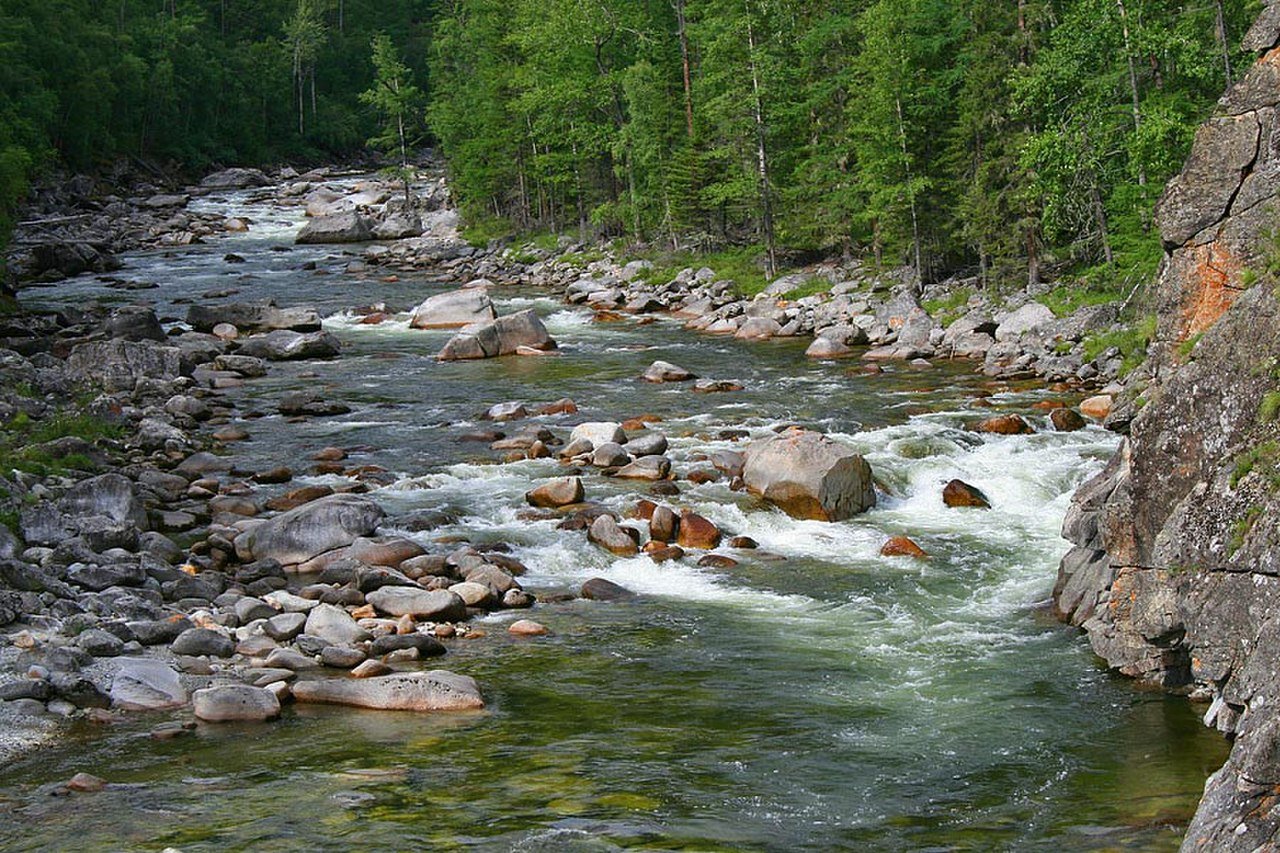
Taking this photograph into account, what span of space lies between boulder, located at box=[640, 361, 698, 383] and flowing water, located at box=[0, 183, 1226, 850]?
7280 mm

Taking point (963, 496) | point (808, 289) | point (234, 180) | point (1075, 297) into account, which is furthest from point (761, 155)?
point (234, 180)

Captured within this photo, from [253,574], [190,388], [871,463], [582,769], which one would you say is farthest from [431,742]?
[190,388]

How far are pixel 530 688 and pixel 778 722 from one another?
114 inches

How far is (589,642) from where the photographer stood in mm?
15633

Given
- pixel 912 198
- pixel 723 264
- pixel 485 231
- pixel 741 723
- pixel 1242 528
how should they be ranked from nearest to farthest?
pixel 1242 528
pixel 741 723
pixel 912 198
pixel 723 264
pixel 485 231

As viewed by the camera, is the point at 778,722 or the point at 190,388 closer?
the point at 778,722

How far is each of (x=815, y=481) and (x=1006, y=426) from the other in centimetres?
618

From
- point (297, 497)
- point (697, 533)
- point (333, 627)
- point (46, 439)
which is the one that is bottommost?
point (697, 533)

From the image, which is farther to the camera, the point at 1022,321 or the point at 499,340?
the point at 499,340

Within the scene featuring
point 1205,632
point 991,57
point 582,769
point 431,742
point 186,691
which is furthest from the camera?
point 991,57

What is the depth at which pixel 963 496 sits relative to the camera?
21.3m

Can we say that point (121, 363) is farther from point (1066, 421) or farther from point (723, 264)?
point (723, 264)

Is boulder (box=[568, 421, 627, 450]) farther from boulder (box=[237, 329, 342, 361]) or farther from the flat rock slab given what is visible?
boulder (box=[237, 329, 342, 361])

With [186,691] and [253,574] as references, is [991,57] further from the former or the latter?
[186,691]
